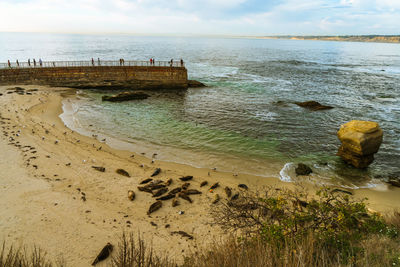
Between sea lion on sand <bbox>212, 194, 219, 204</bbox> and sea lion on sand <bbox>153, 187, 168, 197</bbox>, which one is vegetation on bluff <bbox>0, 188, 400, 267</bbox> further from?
sea lion on sand <bbox>212, 194, 219, 204</bbox>

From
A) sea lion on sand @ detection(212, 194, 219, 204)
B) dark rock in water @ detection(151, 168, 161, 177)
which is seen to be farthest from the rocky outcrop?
dark rock in water @ detection(151, 168, 161, 177)

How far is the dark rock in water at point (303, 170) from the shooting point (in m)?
14.7

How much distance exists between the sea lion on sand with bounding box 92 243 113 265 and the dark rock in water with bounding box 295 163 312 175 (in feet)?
40.0

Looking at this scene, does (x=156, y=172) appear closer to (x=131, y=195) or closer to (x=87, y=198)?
(x=131, y=195)

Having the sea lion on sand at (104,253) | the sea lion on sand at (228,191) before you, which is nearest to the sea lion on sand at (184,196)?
the sea lion on sand at (228,191)

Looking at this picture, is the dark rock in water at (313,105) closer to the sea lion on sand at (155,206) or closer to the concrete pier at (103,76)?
the concrete pier at (103,76)

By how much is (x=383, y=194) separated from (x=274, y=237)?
1122 centimetres

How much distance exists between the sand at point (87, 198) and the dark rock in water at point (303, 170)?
1.15m

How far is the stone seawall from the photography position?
37316 mm

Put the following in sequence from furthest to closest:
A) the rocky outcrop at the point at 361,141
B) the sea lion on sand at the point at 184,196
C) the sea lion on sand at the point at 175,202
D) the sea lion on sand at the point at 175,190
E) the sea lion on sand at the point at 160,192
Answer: the rocky outcrop at the point at 361,141 → the sea lion on sand at the point at 175,190 → the sea lion on sand at the point at 160,192 → the sea lion on sand at the point at 184,196 → the sea lion on sand at the point at 175,202

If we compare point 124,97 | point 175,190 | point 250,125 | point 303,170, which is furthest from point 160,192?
point 124,97

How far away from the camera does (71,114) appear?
25.9 metres

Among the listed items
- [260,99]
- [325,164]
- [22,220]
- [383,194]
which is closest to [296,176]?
[325,164]

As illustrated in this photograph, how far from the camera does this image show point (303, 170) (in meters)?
14.9
